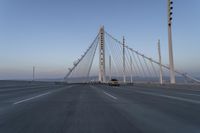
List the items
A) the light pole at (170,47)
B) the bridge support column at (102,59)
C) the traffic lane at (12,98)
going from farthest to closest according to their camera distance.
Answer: the bridge support column at (102,59), the light pole at (170,47), the traffic lane at (12,98)

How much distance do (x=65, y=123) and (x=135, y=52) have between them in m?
55.6

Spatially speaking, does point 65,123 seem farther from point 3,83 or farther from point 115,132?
point 3,83

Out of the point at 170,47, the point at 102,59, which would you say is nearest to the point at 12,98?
the point at 170,47

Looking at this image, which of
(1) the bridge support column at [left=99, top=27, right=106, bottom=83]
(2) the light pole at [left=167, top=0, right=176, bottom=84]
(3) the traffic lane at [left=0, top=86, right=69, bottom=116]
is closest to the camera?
(3) the traffic lane at [left=0, top=86, right=69, bottom=116]

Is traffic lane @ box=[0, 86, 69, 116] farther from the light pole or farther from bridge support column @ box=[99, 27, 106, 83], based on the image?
bridge support column @ box=[99, 27, 106, 83]

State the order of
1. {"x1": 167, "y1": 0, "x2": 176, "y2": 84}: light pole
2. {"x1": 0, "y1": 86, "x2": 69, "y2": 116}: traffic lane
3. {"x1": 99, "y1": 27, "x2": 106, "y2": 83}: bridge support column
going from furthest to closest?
{"x1": 99, "y1": 27, "x2": 106, "y2": 83}: bridge support column
{"x1": 167, "y1": 0, "x2": 176, "y2": 84}: light pole
{"x1": 0, "y1": 86, "x2": 69, "y2": 116}: traffic lane

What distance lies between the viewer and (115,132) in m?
6.78

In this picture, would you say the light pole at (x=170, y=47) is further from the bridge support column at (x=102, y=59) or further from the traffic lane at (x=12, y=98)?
the bridge support column at (x=102, y=59)

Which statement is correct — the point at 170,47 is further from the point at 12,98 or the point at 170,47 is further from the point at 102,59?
the point at 102,59

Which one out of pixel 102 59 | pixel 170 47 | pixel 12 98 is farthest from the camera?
pixel 102 59

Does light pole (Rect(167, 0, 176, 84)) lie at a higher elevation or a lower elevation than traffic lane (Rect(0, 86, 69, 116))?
higher

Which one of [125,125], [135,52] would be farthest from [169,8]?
[135,52]

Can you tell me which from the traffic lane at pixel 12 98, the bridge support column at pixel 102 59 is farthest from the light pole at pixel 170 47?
the bridge support column at pixel 102 59

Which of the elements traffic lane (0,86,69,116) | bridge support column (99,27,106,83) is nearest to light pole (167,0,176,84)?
traffic lane (0,86,69,116)
